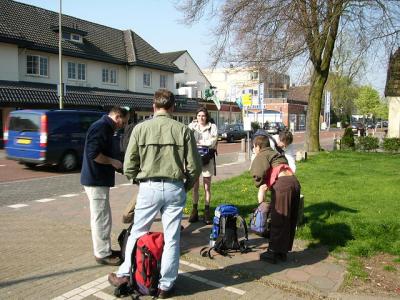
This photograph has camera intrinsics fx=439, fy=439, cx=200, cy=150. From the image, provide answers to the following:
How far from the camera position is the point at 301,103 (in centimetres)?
8150

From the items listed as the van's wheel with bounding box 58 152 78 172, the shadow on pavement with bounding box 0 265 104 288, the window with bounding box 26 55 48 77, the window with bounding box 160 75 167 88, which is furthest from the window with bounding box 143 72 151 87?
the shadow on pavement with bounding box 0 265 104 288

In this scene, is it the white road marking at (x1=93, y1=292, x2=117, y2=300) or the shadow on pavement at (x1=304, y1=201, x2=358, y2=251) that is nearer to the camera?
the white road marking at (x1=93, y1=292, x2=117, y2=300)

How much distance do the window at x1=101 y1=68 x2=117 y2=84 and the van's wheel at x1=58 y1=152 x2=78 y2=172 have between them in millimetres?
21230

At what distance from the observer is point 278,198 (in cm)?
519

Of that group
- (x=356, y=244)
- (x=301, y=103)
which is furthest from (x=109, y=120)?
(x=301, y=103)

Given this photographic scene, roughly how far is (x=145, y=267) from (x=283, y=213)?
1883mm

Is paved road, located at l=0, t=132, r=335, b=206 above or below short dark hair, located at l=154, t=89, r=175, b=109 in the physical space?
below

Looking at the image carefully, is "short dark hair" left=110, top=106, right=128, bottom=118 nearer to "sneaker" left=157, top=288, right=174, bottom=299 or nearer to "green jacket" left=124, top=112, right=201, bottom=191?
"green jacket" left=124, top=112, right=201, bottom=191

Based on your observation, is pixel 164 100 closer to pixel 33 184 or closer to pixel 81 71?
pixel 33 184

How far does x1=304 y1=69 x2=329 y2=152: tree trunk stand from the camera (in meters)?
21.0

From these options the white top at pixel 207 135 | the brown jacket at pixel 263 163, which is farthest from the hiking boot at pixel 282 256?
the white top at pixel 207 135

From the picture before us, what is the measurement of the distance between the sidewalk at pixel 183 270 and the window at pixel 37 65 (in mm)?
24457

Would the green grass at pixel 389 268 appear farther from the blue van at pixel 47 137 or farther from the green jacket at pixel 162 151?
the blue van at pixel 47 137

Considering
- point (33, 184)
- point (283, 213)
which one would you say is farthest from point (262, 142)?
point (33, 184)
